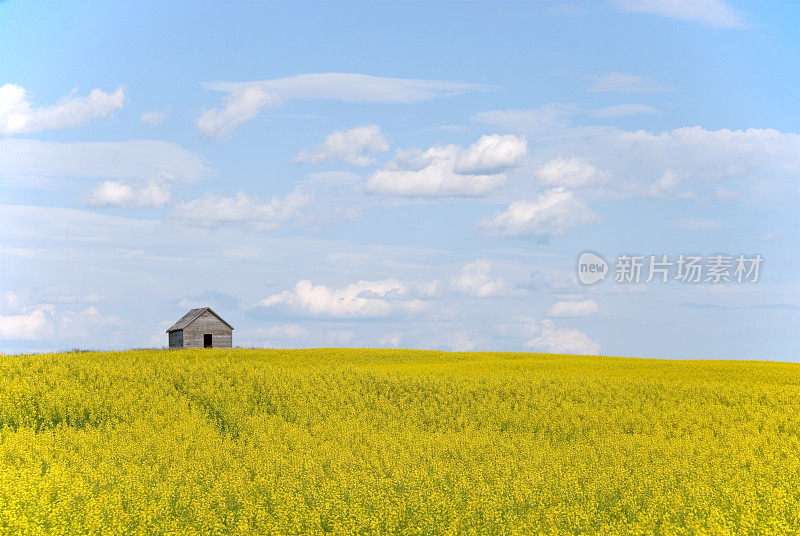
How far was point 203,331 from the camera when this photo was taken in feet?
173

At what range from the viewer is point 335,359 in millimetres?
42188

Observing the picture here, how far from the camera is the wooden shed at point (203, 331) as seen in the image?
171 feet

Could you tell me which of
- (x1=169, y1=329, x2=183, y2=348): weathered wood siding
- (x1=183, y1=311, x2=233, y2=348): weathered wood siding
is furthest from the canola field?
(x1=169, y1=329, x2=183, y2=348): weathered wood siding

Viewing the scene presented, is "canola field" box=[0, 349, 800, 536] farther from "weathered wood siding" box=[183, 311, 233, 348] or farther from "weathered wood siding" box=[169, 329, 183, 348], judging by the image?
"weathered wood siding" box=[169, 329, 183, 348]

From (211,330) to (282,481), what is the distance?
138 feet

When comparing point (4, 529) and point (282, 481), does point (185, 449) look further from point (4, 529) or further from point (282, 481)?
point (4, 529)

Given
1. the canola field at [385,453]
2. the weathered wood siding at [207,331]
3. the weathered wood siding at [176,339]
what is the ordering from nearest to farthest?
1. the canola field at [385,453]
2. the weathered wood siding at [207,331]
3. the weathered wood siding at [176,339]

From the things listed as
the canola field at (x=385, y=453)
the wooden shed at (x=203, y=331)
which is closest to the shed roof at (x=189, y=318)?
the wooden shed at (x=203, y=331)

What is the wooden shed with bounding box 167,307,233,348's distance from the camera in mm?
52250

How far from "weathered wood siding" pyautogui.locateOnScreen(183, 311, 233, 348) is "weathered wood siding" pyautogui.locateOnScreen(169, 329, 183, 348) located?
875mm

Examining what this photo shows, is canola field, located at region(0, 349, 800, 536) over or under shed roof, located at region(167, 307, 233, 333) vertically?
under

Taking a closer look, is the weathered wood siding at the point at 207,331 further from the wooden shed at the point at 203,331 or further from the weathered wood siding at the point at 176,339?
the weathered wood siding at the point at 176,339

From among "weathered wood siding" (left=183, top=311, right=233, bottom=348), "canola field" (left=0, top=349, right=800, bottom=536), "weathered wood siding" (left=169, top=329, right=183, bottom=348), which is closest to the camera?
"canola field" (left=0, top=349, right=800, bottom=536)

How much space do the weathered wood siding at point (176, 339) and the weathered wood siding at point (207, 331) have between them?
875mm
